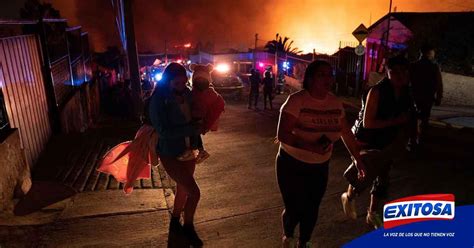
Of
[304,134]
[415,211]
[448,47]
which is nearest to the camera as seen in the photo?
[304,134]

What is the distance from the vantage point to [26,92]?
231 inches

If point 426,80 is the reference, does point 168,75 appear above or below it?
above

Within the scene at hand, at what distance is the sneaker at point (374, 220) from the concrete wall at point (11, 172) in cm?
399

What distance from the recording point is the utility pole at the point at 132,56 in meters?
8.90

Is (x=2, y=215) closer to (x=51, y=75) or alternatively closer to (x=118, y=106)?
(x=51, y=75)

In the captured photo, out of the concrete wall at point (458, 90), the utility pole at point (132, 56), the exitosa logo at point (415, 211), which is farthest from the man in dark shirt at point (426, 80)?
the concrete wall at point (458, 90)

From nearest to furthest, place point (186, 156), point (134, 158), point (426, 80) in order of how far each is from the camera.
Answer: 1. point (186, 156)
2. point (134, 158)
3. point (426, 80)

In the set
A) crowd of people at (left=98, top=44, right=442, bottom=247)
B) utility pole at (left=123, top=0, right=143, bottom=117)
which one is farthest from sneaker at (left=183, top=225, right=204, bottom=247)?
utility pole at (left=123, top=0, right=143, bottom=117)

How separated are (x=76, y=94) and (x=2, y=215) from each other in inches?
219

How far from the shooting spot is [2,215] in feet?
12.7

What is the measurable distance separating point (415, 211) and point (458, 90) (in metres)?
13.3

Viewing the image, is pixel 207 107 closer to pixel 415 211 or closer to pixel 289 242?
pixel 289 242

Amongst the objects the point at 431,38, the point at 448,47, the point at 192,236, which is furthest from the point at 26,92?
the point at 431,38

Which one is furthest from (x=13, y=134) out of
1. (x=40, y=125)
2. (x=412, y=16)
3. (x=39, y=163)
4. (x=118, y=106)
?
(x=412, y=16)
